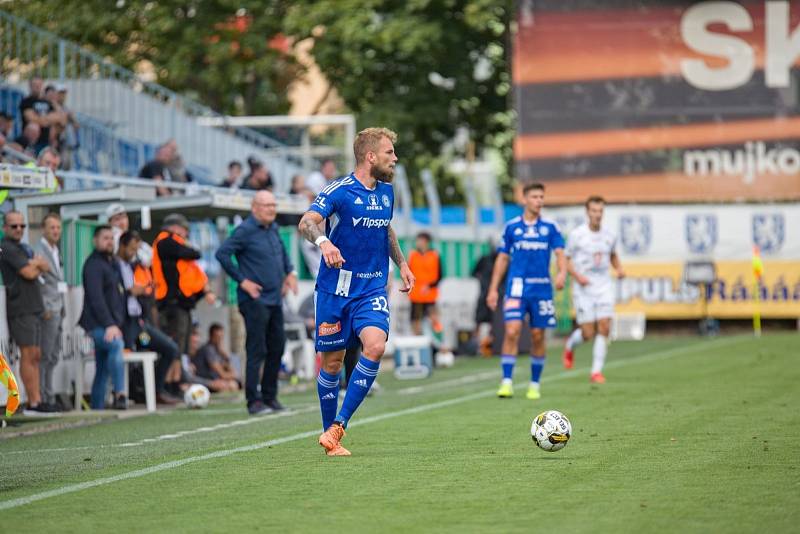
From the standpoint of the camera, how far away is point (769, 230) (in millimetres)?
35031

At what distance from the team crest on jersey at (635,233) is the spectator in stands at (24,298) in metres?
20.6

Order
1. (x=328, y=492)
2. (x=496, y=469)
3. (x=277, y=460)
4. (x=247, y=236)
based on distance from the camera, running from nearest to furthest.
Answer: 1. (x=328, y=492)
2. (x=496, y=469)
3. (x=277, y=460)
4. (x=247, y=236)

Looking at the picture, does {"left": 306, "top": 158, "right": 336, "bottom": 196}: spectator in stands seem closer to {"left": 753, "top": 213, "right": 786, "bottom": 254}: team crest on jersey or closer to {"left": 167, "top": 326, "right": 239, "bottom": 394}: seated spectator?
{"left": 167, "top": 326, "right": 239, "bottom": 394}: seated spectator

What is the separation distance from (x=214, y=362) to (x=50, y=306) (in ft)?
14.4

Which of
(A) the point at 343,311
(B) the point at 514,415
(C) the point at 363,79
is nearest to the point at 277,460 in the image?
(A) the point at 343,311

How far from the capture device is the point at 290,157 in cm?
3656

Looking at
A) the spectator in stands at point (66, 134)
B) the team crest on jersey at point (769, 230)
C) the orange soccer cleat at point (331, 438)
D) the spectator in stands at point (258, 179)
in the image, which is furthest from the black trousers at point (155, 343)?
the team crest on jersey at point (769, 230)

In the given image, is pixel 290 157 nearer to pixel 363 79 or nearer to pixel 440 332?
pixel 363 79

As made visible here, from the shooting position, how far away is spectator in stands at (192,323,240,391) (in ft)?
66.5

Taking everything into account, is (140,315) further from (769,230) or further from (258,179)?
(769,230)

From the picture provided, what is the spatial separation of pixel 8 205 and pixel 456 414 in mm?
5297

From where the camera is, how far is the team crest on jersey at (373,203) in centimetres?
1119

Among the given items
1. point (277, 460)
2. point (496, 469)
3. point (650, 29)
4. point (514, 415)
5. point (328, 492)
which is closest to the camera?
point (328, 492)

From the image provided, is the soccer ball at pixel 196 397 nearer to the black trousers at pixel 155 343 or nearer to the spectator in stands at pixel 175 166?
the black trousers at pixel 155 343
